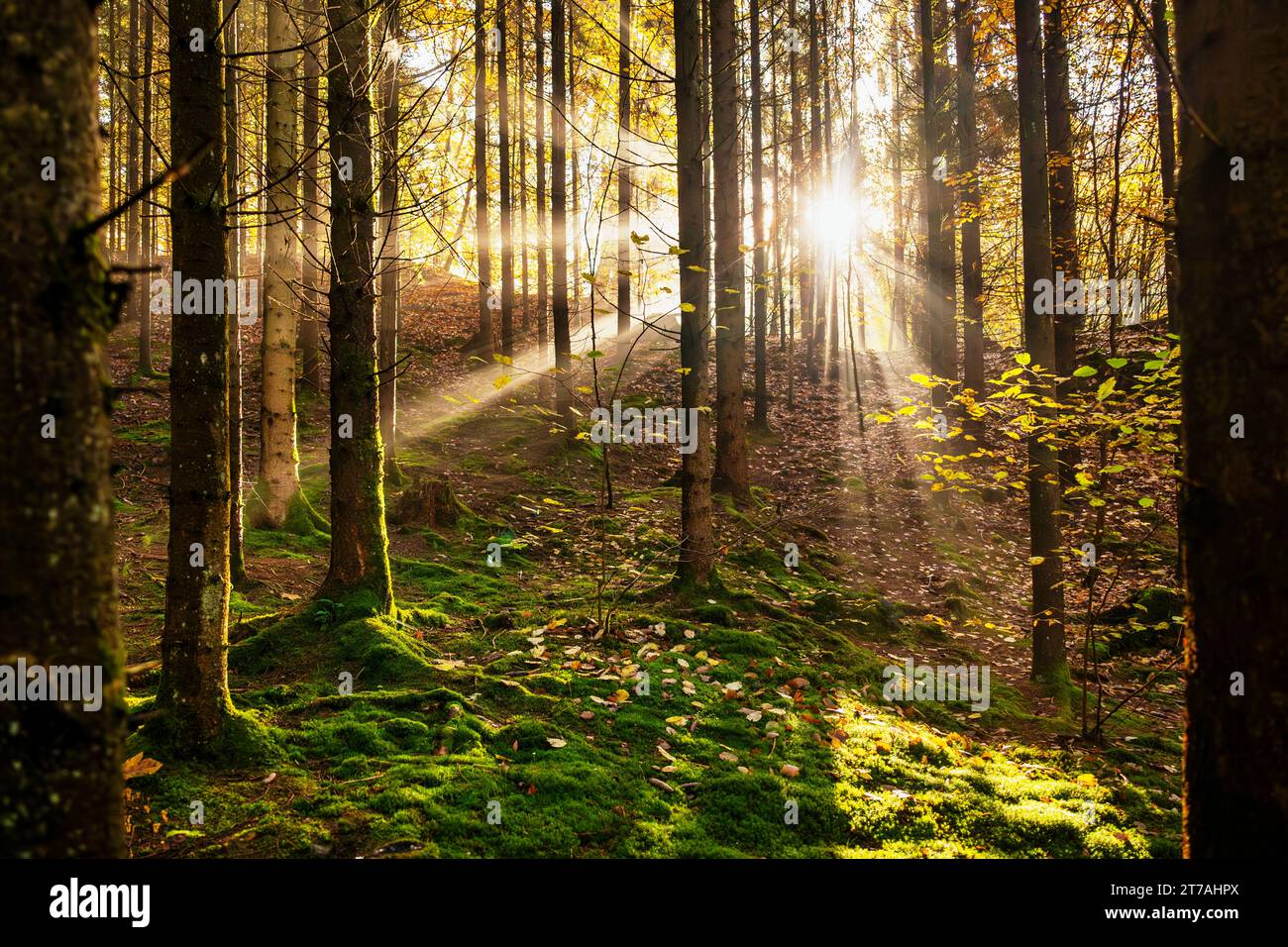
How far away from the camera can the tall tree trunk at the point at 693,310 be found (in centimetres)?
693

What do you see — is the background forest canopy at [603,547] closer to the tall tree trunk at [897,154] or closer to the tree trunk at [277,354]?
the tree trunk at [277,354]

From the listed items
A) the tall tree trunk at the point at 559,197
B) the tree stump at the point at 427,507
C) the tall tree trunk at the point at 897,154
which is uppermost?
the tall tree trunk at the point at 897,154

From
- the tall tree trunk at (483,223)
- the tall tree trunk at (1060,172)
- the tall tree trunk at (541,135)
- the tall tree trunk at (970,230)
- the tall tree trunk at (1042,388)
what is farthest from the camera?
the tall tree trunk at (541,135)

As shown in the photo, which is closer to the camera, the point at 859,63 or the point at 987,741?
the point at 987,741

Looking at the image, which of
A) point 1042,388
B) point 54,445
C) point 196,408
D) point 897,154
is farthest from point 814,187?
point 54,445

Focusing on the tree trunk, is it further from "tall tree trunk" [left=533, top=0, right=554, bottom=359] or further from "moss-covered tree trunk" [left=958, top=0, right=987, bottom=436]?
"moss-covered tree trunk" [left=958, top=0, right=987, bottom=436]

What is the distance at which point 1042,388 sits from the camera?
6.95m

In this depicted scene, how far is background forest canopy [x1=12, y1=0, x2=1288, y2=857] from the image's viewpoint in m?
1.49

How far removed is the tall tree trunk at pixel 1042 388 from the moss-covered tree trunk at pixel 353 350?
6185mm

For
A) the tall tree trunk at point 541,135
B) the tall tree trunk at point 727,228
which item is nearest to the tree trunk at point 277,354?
the tall tree trunk at point 541,135
